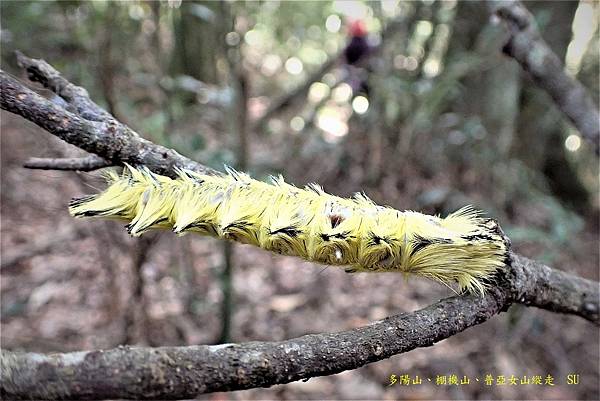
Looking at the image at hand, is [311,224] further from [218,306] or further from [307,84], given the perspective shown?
[307,84]

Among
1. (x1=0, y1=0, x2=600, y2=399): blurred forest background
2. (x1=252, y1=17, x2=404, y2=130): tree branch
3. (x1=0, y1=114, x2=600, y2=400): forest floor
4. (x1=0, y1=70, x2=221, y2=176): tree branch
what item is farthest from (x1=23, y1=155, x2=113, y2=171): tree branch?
(x1=252, y1=17, x2=404, y2=130): tree branch

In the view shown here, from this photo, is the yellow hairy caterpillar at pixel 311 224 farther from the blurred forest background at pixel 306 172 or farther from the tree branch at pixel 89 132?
the blurred forest background at pixel 306 172

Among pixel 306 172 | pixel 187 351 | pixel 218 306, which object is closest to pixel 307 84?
pixel 306 172

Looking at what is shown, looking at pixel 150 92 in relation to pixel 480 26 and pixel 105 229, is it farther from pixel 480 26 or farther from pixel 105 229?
pixel 480 26

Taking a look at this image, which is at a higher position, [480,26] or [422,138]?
[480,26]

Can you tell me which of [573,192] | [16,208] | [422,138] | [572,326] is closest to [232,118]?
[16,208]

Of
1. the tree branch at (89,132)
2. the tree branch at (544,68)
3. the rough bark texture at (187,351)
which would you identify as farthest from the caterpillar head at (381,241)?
the tree branch at (544,68)
